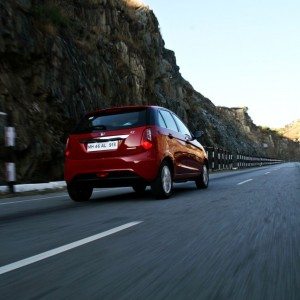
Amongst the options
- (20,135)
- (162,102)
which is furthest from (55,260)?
(162,102)

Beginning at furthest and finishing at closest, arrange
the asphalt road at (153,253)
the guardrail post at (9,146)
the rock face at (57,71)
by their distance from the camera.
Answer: the rock face at (57,71)
the guardrail post at (9,146)
the asphalt road at (153,253)

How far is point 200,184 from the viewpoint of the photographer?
1230cm

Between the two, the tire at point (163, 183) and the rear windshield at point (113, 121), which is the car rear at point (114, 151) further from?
the tire at point (163, 183)

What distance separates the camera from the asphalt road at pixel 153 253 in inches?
131

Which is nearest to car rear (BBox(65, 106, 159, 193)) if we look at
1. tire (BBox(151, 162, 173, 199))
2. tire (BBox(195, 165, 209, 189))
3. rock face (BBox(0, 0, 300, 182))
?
tire (BBox(151, 162, 173, 199))

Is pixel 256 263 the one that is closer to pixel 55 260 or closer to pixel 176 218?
pixel 55 260

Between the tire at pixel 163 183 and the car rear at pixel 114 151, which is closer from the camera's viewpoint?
the car rear at pixel 114 151

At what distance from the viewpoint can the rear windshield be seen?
30.2 feet

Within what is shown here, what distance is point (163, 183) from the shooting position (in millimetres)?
9383

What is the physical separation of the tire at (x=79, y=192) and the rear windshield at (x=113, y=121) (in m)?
1.08

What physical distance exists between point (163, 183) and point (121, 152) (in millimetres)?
995

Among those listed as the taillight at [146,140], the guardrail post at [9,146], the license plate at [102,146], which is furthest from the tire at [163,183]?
the guardrail post at [9,146]

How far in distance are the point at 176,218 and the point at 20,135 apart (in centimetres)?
949

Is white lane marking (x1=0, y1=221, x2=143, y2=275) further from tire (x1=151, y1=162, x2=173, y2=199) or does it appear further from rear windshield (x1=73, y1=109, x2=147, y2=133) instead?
rear windshield (x1=73, y1=109, x2=147, y2=133)
